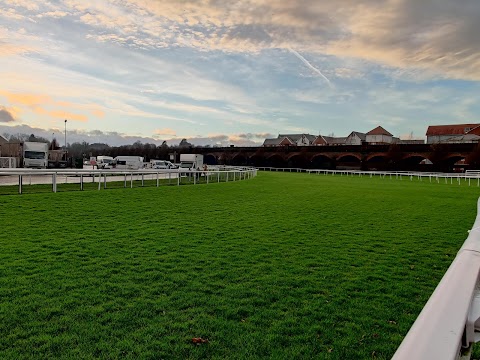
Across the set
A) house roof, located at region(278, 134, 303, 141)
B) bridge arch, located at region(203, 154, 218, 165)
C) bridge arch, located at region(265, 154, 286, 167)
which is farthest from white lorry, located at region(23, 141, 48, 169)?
house roof, located at region(278, 134, 303, 141)

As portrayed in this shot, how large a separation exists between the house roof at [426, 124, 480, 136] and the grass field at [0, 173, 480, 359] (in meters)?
89.0

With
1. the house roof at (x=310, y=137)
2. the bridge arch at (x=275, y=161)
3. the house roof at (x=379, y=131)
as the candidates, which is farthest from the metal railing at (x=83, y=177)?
the house roof at (x=310, y=137)

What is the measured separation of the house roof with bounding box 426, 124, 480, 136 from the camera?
86.8 meters

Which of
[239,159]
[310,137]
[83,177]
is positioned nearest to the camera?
[83,177]

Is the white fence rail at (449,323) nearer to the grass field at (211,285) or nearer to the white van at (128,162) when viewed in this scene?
the grass field at (211,285)

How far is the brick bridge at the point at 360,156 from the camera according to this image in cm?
6162

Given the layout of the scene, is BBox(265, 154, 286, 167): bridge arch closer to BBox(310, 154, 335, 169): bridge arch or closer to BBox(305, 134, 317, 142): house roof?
BBox(310, 154, 335, 169): bridge arch

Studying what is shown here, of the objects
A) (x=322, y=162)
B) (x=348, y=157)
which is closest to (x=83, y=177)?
(x=322, y=162)

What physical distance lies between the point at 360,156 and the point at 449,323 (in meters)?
72.8

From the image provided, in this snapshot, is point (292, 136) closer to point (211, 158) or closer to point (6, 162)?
point (211, 158)

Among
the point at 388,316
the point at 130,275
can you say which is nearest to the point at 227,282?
the point at 130,275

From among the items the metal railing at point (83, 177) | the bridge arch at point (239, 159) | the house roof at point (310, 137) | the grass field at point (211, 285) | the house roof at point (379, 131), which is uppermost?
the house roof at point (379, 131)

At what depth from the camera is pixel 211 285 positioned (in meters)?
5.05

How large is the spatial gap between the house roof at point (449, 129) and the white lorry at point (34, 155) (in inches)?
3266
